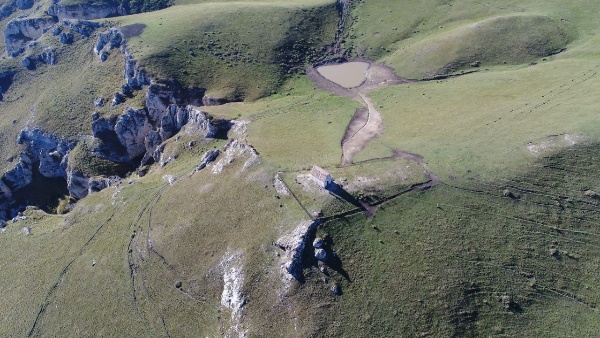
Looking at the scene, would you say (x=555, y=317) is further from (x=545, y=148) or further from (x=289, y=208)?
(x=289, y=208)

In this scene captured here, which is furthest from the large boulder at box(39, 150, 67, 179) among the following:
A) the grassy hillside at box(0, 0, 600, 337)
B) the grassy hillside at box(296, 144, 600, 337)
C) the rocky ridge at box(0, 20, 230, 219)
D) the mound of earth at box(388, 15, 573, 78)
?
the mound of earth at box(388, 15, 573, 78)

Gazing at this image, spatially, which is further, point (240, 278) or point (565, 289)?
point (240, 278)

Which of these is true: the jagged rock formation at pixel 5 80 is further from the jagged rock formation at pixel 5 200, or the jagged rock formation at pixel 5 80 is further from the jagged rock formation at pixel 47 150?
the jagged rock formation at pixel 5 200

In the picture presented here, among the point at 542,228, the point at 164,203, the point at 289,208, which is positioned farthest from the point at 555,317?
the point at 164,203

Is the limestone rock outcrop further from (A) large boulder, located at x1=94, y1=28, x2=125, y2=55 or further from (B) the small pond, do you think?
(B) the small pond

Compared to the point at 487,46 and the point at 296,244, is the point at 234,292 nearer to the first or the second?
the point at 296,244

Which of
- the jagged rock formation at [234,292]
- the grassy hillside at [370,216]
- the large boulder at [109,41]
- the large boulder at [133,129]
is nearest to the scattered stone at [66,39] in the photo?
the large boulder at [109,41]
